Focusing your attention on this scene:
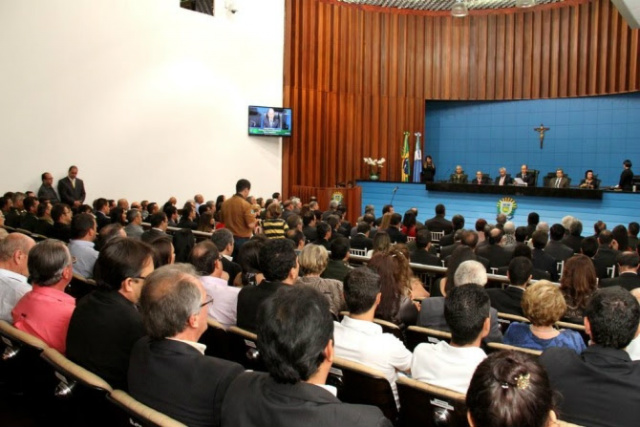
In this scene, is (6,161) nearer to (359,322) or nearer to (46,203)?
(46,203)

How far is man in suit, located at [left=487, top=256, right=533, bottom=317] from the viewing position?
161 inches

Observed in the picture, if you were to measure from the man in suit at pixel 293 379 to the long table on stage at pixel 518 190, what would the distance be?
438 inches

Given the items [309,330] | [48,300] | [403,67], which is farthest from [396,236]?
[403,67]

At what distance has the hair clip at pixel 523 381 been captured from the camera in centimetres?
141

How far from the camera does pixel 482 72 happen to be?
16.3m

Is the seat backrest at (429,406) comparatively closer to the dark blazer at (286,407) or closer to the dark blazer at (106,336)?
the dark blazer at (286,407)

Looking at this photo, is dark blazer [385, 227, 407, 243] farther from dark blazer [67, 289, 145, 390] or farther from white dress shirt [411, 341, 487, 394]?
dark blazer [67, 289, 145, 390]

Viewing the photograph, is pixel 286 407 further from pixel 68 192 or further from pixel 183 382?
pixel 68 192

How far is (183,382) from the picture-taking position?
2.00m

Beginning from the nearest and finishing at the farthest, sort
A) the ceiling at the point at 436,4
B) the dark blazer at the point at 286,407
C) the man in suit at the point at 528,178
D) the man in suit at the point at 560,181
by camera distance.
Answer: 1. the dark blazer at the point at 286,407
2. the man in suit at the point at 560,181
3. the man in suit at the point at 528,178
4. the ceiling at the point at 436,4

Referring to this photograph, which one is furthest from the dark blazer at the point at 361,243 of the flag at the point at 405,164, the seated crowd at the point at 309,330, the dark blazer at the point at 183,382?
the flag at the point at 405,164

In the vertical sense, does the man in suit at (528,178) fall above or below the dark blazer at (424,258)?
above

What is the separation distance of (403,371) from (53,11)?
10691 millimetres

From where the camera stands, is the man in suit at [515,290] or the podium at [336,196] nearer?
the man in suit at [515,290]
